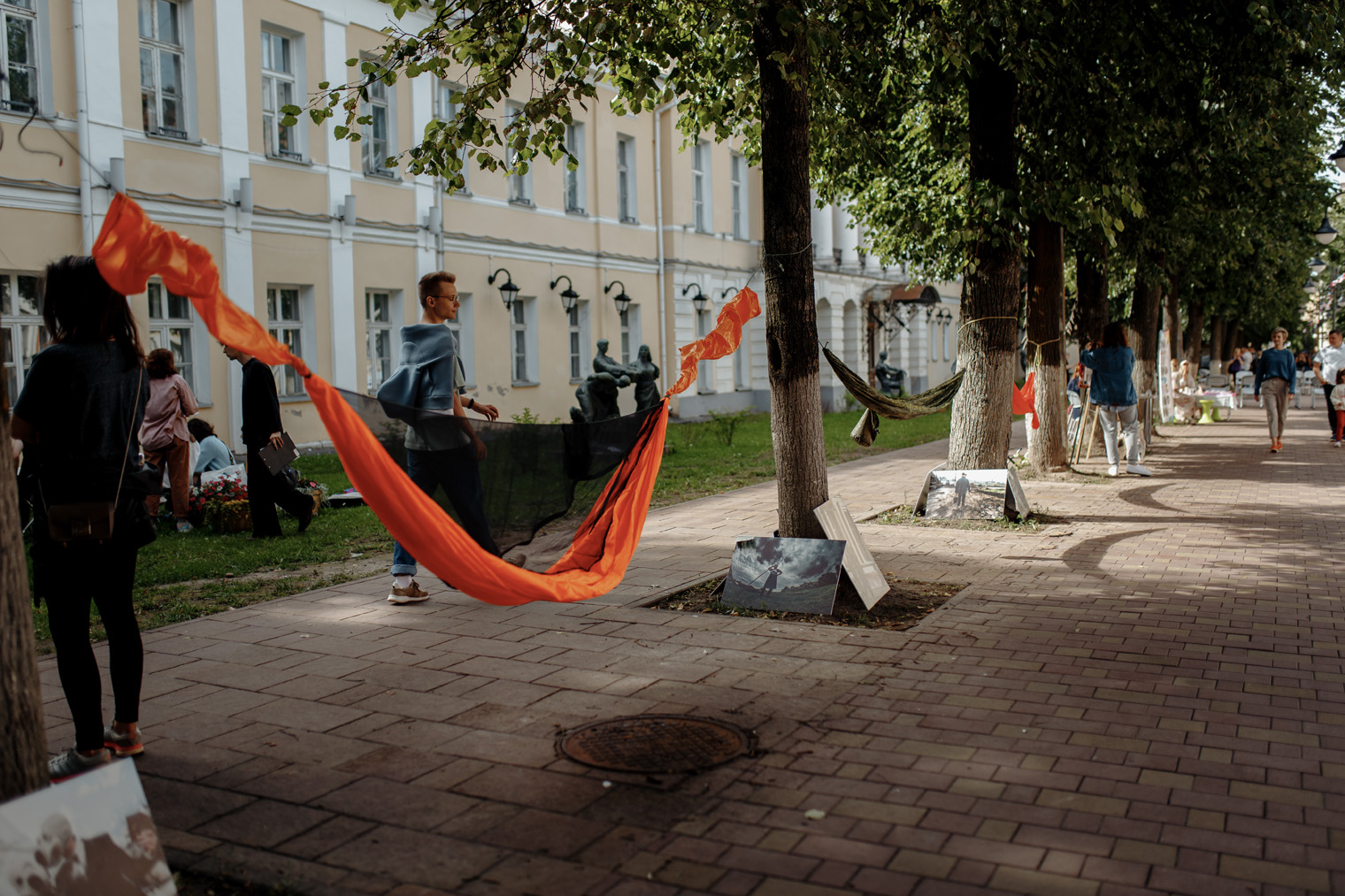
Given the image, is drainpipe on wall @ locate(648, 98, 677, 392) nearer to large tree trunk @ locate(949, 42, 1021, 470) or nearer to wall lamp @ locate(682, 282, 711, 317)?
wall lamp @ locate(682, 282, 711, 317)

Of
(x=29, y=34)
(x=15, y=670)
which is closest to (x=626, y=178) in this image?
(x=29, y=34)

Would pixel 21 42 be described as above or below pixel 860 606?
above

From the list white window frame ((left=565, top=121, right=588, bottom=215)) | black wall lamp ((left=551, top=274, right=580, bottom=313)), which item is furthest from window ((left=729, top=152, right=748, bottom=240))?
black wall lamp ((left=551, top=274, right=580, bottom=313))

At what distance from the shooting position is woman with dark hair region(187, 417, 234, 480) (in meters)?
11.9

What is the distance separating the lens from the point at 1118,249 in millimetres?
Answer: 15320

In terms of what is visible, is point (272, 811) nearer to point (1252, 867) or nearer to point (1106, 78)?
point (1252, 867)

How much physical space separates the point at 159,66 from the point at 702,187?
16.8 m

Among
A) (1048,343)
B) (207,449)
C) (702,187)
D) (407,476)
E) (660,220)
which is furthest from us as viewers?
(702,187)

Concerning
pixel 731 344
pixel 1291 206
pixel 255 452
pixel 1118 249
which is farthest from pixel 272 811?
pixel 1291 206

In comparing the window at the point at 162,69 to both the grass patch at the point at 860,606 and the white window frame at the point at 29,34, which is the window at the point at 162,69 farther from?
the grass patch at the point at 860,606

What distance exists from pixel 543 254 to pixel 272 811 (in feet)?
73.7

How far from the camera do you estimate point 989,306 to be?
35.2 feet

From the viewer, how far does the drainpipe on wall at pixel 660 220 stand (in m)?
29.2

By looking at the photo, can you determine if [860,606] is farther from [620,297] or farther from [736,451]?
[620,297]
